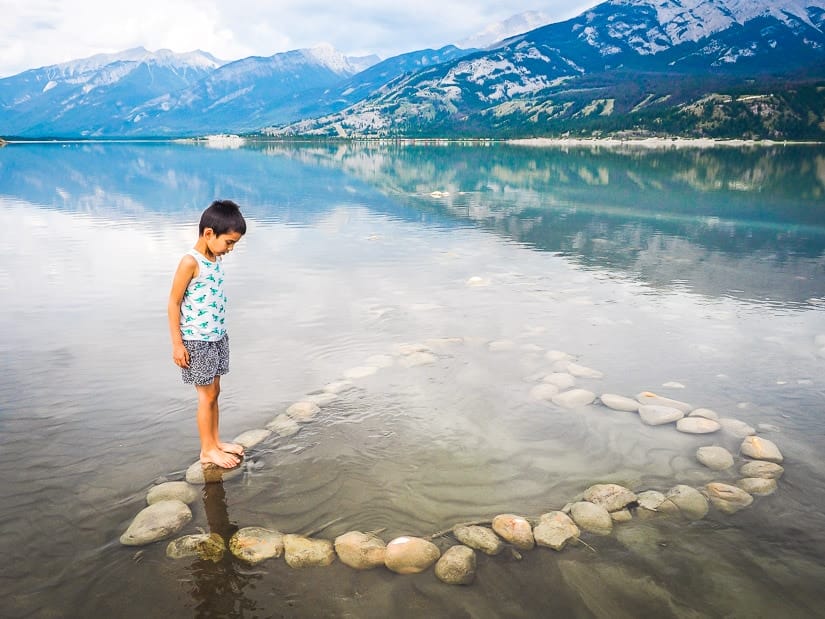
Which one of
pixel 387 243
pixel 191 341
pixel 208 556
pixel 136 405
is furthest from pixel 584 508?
pixel 387 243

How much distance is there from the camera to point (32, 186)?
61000 mm

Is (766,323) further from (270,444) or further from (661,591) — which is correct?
(270,444)

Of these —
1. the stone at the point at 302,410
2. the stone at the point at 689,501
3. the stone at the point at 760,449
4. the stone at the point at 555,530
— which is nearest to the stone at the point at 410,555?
the stone at the point at 555,530

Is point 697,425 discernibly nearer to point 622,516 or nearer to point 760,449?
point 760,449

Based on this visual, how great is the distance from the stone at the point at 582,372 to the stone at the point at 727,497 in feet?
13.3

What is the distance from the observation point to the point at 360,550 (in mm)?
6551

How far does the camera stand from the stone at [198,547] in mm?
6445

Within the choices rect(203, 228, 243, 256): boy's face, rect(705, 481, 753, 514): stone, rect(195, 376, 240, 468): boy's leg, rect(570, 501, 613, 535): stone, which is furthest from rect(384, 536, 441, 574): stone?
rect(203, 228, 243, 256): boy's face

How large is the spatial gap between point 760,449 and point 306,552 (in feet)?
23.8

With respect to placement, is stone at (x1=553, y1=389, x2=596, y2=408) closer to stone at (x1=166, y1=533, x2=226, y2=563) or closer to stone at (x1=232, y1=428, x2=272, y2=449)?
stone at (x1=232, y1=428, x2=272, y2=449)

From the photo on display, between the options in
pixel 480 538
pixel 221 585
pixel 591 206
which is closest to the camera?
pixel 221 585

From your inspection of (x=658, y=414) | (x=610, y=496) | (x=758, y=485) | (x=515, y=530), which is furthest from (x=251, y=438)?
(x=758, y=485)

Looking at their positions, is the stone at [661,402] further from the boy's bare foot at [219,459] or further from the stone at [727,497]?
the boy's bare foot at [219,459]

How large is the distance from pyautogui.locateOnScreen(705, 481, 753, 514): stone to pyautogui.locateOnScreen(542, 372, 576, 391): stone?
371cm
